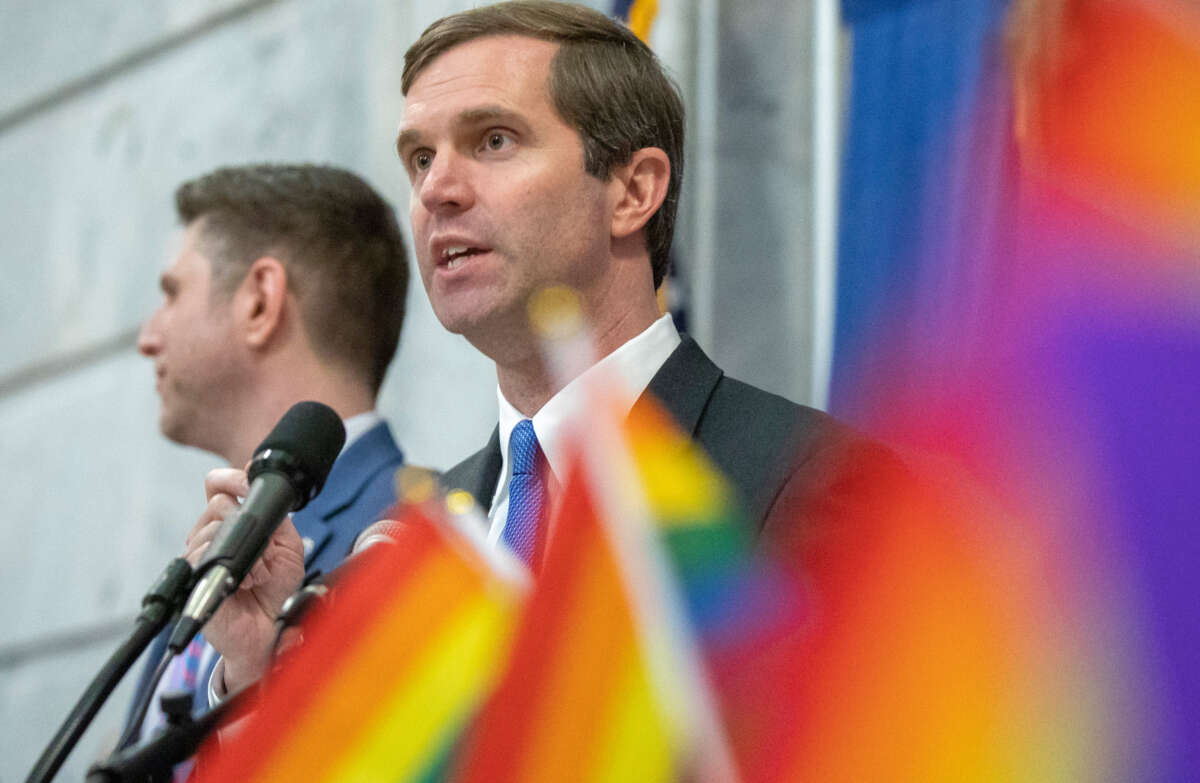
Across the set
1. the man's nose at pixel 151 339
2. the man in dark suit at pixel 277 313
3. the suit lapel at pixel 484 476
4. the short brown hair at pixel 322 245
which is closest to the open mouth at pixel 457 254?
the suit lapel at pixel 484 476

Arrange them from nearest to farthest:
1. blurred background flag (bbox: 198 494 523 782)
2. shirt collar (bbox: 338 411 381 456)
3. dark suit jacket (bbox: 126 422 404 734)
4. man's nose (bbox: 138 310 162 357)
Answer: blurred background flag (bbox: 198 494 523 782) < dark suit jacket (bbox: 126 422 404 734) < shirt collar (bbox: 338 411 381 456) < man's nose (bbox: 138 310 162 357)

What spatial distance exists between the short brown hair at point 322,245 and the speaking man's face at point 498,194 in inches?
39.7

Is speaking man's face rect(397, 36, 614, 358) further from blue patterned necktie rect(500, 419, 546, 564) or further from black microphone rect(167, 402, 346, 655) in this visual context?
black microphone rect(167, 402, 346, 655)

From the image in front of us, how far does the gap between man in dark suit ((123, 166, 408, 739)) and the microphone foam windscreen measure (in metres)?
1.06

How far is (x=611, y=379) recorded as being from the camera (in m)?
2.51

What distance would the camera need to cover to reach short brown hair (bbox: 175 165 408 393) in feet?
11.8

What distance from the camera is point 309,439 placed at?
2.20 metres

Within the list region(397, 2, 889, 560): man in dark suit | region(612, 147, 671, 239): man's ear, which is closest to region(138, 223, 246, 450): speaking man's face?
region(397, 2, 889, 560): man in dark suit

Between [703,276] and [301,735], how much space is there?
6.41ft

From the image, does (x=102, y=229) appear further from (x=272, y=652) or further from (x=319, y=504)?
(x=272, y=652)

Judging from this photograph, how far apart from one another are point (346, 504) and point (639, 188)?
0.97 metres

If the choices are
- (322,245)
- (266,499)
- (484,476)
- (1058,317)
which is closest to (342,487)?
(322,245)

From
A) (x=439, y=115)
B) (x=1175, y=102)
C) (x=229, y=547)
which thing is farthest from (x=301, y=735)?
(x=1175, y=102)

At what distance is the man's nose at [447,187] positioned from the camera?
2471 millimetres
